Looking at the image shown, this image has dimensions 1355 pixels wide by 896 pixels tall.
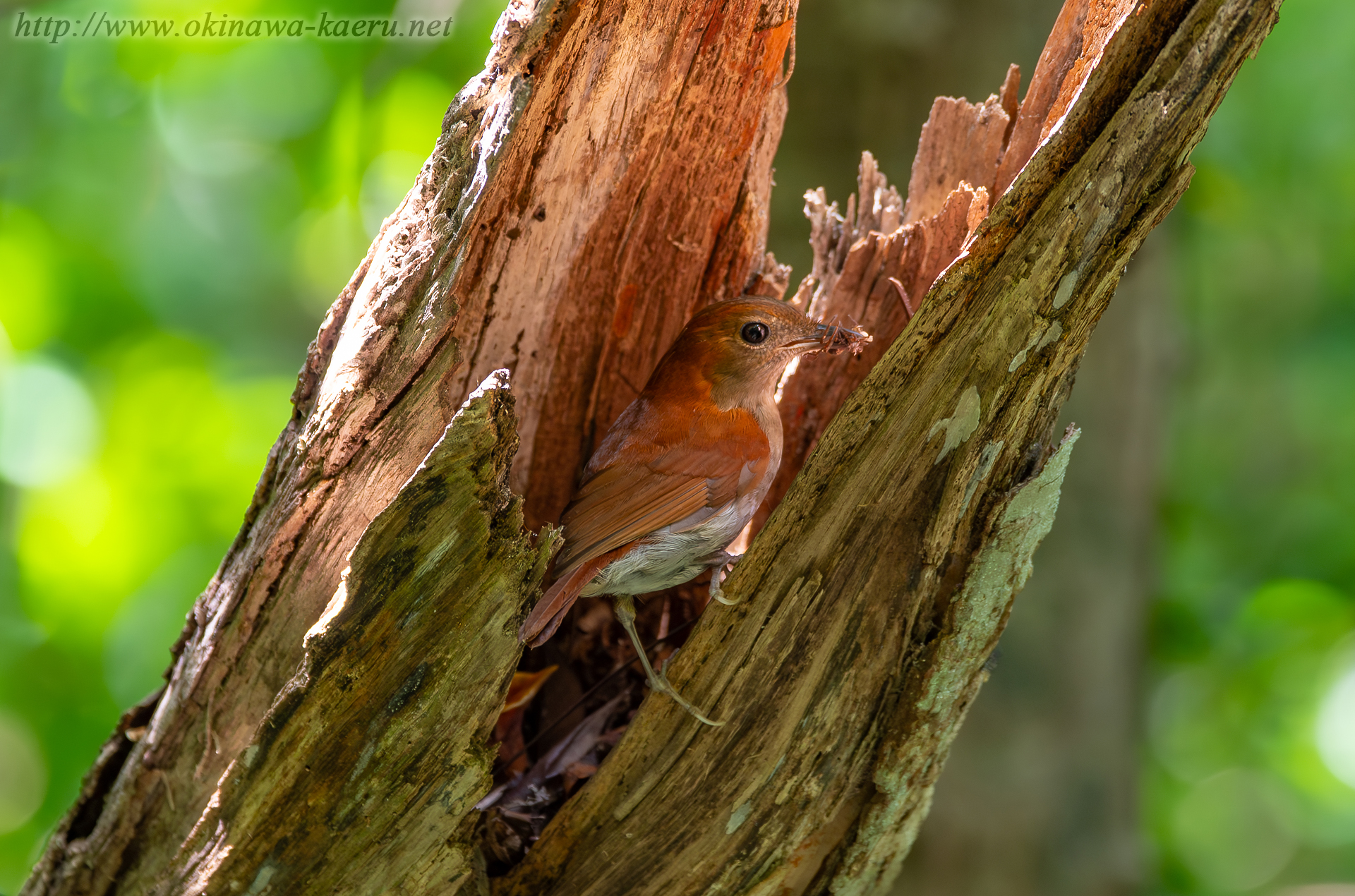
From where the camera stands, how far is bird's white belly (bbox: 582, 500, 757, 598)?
2812 millimetres

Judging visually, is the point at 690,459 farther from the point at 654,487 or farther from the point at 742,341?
the point at 742,341

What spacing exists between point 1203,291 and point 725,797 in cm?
641

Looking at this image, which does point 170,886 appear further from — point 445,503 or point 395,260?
point 395,260

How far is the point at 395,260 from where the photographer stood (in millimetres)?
2465

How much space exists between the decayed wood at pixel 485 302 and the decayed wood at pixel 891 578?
2.10ft

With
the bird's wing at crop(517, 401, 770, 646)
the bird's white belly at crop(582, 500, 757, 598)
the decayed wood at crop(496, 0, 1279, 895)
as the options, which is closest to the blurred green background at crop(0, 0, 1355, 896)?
the bird's wing at crop(517, 401, 770, 646)

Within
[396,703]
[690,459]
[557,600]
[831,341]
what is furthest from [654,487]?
[396,703]

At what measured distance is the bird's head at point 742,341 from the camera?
2.95 meters

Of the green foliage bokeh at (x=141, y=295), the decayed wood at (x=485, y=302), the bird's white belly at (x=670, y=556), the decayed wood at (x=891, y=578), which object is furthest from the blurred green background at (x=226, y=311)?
the decayed wood at (x=891, y=578)

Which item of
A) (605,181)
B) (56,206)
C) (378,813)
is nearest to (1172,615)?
(605,181)

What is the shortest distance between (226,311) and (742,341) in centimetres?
331

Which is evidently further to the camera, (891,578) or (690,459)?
(690,459)

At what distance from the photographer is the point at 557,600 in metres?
2.48

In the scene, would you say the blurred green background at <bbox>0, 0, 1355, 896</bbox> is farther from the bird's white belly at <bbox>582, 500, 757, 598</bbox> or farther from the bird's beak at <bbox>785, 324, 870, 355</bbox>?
the bird's white belly at <bbox>582, 500, 757, 598</bbox>
